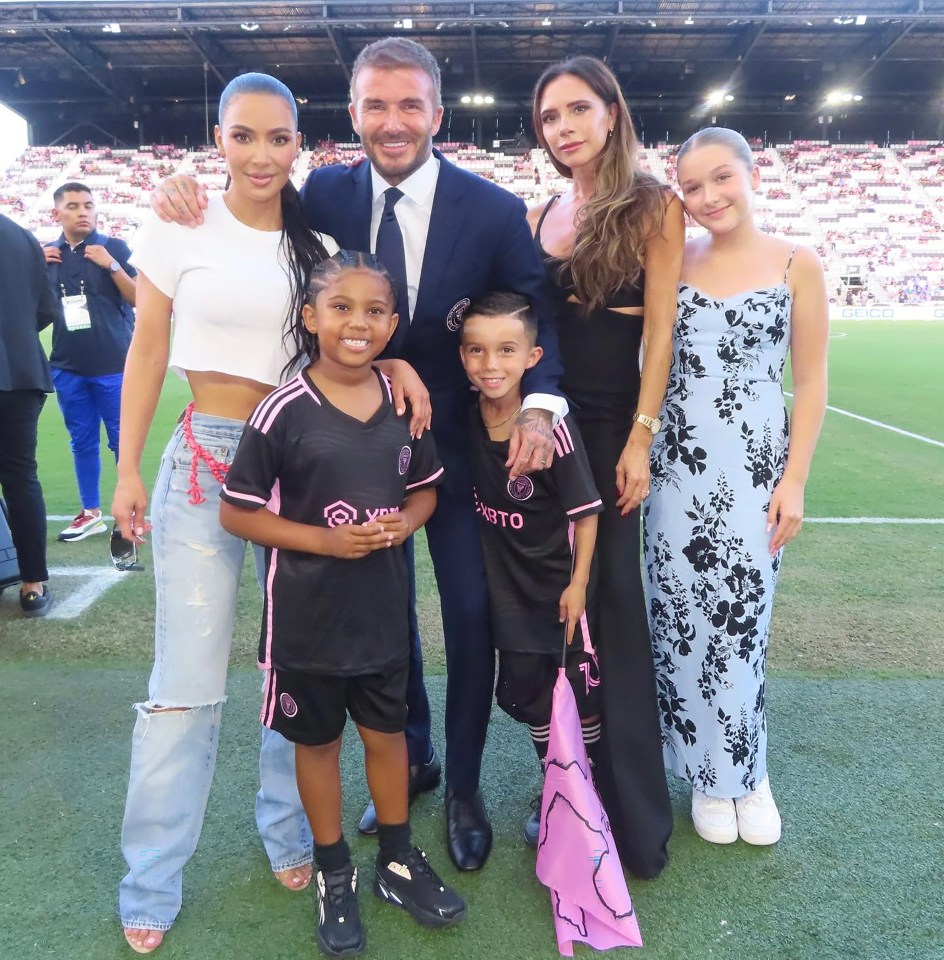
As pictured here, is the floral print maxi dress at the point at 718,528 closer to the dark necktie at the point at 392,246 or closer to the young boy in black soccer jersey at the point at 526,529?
the young boy in black soccer jersey at the point at 526,529

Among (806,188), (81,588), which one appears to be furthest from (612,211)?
(806,188)

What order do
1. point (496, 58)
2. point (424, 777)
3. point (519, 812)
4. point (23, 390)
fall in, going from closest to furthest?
point (519, 812) → point (424, 777) → point (23, 390) → point (496, 58)

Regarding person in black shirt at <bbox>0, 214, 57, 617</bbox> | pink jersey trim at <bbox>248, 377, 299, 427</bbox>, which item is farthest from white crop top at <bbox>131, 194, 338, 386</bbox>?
person in black shirt at <bbox>0, 214, 57, 617</bbox>

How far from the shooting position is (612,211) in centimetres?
194

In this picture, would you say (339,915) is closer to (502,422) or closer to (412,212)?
(502,422)

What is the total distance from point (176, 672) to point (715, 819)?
1.48 m

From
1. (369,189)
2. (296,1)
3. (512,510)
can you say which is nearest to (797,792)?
(512,510)

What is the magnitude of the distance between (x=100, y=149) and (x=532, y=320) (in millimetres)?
40059

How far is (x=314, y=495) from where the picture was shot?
5.59ft

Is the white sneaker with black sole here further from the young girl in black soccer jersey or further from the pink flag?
the pink flag

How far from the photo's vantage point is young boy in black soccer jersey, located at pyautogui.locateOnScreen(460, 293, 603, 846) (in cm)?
195

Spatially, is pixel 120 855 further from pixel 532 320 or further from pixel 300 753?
pixel 532 320

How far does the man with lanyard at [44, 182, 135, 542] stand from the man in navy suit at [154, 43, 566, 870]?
340 cm

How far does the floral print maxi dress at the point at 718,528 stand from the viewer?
2066 mm
